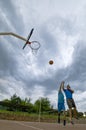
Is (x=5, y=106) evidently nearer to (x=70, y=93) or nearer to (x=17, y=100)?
(x=70, y=93)

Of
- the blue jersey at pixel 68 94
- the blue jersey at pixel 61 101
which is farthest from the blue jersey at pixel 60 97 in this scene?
the blue jersey at pixel 68 94

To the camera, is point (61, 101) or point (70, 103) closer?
point (70, 103)

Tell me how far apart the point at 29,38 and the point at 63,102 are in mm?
4828

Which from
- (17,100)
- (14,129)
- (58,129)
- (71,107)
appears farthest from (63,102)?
(17,100)

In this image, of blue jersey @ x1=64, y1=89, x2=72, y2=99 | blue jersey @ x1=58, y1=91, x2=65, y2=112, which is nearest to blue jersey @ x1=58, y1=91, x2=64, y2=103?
blue jersey @ x1=58, y1=91, x2=65, y2=112

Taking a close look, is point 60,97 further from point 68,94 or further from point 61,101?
point 68,94

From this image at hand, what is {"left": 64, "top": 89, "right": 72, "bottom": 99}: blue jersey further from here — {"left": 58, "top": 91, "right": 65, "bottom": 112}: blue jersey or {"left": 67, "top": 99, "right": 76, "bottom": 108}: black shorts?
{"left": 58, "top": 91, "right": 65, "bottom": 112}: blue jersey

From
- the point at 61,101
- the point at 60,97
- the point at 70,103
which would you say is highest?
the point at 60,97

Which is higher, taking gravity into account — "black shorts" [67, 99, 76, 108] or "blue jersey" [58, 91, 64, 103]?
"blue jersey" [58, 91, 64, 103]

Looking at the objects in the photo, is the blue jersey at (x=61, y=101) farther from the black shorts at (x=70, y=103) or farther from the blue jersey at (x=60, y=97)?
the black shorts at (x=70, y=103)

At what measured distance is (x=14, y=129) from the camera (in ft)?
28.9

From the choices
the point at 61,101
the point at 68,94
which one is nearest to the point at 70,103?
the point at 68,94

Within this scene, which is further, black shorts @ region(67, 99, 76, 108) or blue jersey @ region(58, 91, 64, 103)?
blue jersey @ region(58, 91, 64, 103)

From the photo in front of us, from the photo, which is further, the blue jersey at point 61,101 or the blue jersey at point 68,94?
the blue jersey at point 61,101
